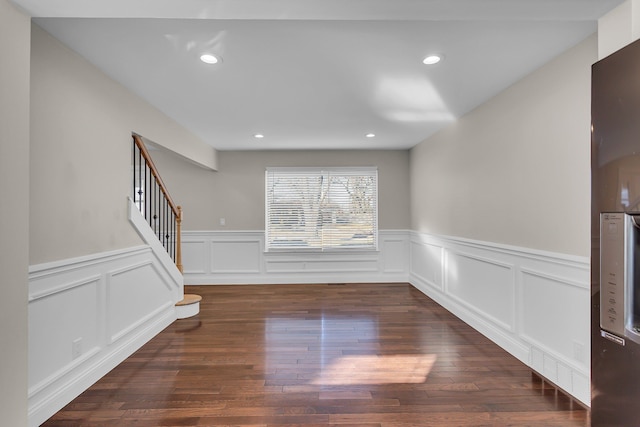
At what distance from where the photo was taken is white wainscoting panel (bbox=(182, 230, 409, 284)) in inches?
211

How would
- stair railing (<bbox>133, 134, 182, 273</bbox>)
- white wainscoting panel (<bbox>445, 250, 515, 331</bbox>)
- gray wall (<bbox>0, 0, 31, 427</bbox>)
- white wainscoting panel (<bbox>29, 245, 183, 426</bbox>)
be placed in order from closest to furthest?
gray wall (<bbox>0, 0, 31, 427</bbox>) < white wainscoting panel (<bbox>29, 245, 183, 426</bbox>) < white wainscoting panel (<bbox>445, 250, 515, 331</bbox>) < stair railing (<bbox>133, 134, 182, 273</bbox>)

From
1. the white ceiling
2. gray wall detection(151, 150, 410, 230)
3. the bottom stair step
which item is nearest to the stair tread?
the bottom stair step

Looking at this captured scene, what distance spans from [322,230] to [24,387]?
4328 mm

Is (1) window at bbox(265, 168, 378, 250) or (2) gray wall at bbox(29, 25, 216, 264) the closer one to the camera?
(2) gray wall at bbox(29, 25, 216, 264)

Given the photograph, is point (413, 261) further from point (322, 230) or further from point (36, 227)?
point (36, 227)

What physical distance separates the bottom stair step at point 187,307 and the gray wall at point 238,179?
1.80m

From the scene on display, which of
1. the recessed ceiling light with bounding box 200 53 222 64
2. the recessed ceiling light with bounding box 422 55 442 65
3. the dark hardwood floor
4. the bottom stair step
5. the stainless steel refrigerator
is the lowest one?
the dark hardwood floor

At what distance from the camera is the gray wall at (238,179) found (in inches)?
212

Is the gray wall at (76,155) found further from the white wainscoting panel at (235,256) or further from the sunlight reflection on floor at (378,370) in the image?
the white wainscoting panel at (235,256)

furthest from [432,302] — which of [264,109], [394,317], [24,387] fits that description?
[24,387]

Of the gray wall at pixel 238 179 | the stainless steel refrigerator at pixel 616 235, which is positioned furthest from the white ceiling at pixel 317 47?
the gray wall at pixel 238 179

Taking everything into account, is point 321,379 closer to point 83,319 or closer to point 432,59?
point 83,319

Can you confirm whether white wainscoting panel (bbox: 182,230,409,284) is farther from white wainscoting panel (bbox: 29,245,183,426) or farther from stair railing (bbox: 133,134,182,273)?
white wainscoting panel (bbox: 29,245,183,426)

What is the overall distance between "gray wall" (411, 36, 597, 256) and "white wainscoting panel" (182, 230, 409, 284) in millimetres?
1746
